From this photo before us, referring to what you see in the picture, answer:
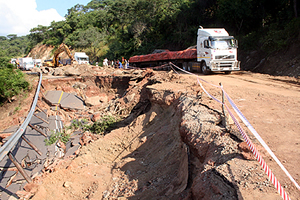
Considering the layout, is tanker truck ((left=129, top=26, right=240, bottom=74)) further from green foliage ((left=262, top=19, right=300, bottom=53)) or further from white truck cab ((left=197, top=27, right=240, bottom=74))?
green foliage ((left=262, top=19, right=300, bottom=53))

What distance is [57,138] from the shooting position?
12.7 m

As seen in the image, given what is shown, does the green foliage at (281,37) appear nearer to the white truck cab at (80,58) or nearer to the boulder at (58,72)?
the boulder at (58,72)

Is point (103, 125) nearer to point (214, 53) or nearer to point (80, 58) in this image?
point (214, 53)

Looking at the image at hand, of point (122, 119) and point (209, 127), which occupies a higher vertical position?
point (209, 127)

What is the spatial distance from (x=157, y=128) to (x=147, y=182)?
337 centimetres

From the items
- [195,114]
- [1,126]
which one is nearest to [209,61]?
[195,114]

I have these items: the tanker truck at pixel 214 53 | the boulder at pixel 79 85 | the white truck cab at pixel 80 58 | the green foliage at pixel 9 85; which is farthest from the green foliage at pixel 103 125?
the white truck cab at pixel 80 58

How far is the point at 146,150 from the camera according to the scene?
8562 mm

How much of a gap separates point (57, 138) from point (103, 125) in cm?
283

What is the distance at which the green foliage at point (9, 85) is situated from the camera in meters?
16.5

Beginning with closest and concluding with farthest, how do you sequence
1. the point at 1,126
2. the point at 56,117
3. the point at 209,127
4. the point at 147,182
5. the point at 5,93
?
1. the point at 209,127
2. the point at 147,182
3. the point at 1,126
4. the point at 56,117
5. the point at 5,93

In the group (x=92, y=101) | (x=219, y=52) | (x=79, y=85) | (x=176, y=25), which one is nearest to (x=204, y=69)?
(x=219, y=52)

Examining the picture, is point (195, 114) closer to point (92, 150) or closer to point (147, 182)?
point (147, 182)

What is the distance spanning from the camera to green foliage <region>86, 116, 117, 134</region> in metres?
13.5
